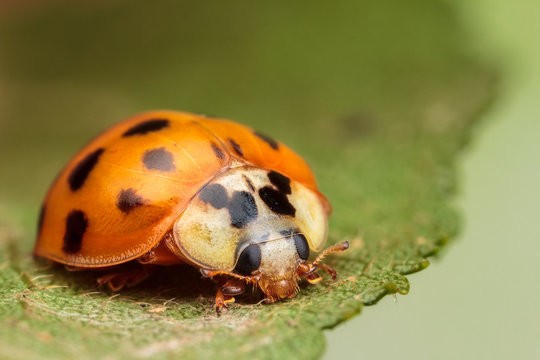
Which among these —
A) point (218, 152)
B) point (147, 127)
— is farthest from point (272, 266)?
point (147, 127)

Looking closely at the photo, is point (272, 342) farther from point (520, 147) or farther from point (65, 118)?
point (65, 118)

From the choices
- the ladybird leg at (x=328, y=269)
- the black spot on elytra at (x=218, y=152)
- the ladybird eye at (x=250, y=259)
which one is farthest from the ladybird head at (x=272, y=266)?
the black spot on elytra at (x=218, y=152)

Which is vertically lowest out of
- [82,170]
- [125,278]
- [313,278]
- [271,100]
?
[125,278]

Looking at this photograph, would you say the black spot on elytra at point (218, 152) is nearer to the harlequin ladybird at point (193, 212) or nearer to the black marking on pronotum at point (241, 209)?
the harlequin ladybird at point (193, 212)

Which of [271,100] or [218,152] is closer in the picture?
[218,152]

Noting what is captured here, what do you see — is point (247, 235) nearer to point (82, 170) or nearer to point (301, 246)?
point (301, 246)

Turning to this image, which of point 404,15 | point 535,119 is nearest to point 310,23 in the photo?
point 404,15

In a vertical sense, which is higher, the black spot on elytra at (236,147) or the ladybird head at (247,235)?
the black spot on elytra at (236,147)
